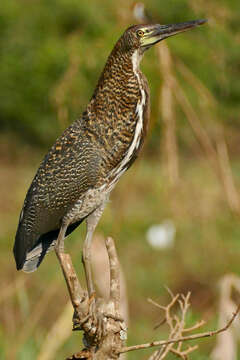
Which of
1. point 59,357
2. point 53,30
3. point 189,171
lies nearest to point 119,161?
point 59,357

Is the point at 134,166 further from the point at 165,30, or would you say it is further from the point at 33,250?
the point at 165,30

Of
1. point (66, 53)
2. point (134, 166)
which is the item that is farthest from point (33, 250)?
point (66, 53)

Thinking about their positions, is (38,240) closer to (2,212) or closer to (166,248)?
(166,248)

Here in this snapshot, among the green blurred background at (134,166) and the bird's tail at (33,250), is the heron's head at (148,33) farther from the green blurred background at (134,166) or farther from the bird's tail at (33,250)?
the green blurred background at (134,166)

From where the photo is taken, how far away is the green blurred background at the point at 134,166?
5051 millimetres

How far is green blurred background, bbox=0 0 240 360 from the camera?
5.05 meters

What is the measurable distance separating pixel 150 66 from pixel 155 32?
5.86 ft

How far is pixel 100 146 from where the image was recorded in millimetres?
2455

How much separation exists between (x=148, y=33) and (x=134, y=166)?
2.67 m

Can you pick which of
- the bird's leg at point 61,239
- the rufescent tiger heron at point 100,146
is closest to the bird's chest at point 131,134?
the rufescent tiger heron at point 100,146

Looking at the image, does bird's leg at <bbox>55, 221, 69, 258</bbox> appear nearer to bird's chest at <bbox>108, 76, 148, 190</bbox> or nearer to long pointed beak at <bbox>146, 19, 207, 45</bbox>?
bird's chest at <bbox>108, 76, 148, 190</bbox>

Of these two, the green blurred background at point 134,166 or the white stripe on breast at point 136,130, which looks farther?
the green blurred background at point 134,166

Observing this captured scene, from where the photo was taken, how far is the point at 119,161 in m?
2.45

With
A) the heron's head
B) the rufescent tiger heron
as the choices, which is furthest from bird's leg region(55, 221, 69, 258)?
the heron's head
